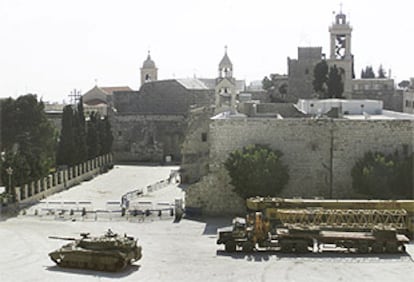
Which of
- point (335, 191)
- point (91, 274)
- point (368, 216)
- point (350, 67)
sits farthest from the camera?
point (350, 67)

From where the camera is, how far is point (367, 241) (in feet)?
81.6

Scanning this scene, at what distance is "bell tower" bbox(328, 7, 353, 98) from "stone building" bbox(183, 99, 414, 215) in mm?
25130

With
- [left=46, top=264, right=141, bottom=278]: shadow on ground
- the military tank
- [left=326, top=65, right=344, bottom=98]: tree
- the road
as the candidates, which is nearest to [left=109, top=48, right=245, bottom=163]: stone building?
[left=326, top=65, right=344, bottom=98]: tree

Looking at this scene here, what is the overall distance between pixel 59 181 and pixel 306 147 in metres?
16.4

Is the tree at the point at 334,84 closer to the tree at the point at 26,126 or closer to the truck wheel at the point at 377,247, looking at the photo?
the tree at the point at 26,126

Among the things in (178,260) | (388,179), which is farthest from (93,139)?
(178,260)

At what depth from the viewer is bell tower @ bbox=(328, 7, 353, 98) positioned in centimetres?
5688

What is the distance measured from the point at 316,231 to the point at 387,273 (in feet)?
10.9

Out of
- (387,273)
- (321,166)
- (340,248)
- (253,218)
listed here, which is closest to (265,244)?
(253,218)

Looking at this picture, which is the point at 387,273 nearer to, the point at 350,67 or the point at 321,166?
the point at 321,166

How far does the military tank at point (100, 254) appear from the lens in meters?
22.5

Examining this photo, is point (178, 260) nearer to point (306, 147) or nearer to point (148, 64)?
point (306, 147)

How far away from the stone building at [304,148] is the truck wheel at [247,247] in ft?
24.7

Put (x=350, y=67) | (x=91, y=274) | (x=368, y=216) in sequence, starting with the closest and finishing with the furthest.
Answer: (x=91, y=274)
(x=368, y=216)
(x=350, y=67)
